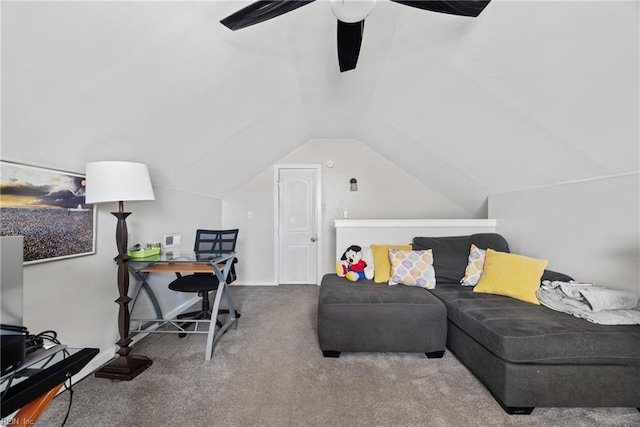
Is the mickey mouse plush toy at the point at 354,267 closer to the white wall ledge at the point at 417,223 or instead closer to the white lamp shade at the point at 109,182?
the white wall ledge at the point at 417,223

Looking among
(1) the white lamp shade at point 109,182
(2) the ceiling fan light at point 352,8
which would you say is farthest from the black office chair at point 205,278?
(2) the ceiling fan light at point 352,8

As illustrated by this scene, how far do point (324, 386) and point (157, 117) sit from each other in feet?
7.60

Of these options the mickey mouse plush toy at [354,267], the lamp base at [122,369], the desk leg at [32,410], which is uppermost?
the mickey mouse plush toy at [354,267]

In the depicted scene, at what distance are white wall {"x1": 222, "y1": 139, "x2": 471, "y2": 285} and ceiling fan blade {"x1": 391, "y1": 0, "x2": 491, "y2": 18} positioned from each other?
3115mm

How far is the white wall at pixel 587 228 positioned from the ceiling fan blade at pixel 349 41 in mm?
2221

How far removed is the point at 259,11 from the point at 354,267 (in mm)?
2334

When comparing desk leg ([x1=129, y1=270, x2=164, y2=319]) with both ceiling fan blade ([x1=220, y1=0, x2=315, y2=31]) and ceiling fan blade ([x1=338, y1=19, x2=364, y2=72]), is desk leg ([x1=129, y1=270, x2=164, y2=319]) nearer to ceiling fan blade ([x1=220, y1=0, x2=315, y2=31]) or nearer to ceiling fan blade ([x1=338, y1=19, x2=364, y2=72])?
ceiling fan blade ([x1=220, y1=0, x2=315, y2=31])

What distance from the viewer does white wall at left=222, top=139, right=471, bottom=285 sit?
4383mm

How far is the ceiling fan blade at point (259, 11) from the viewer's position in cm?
121

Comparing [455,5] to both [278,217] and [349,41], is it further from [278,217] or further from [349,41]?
[278,217]

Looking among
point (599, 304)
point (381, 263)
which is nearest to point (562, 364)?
point (599, 304)

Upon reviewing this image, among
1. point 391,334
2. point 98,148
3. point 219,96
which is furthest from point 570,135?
point 98,148

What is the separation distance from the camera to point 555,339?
160 cm

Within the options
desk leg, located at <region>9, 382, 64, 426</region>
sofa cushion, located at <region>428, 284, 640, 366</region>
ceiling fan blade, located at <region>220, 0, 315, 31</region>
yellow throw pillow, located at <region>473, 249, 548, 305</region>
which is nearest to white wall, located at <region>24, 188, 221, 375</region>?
desk leg, located at <region>9, 382, 64, 426</region>
